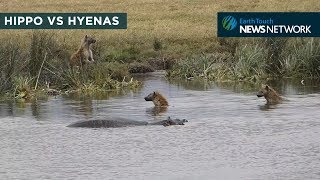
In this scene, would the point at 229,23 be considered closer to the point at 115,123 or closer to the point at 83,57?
the point at 83,57

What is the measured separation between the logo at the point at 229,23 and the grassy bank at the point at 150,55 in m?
0.58

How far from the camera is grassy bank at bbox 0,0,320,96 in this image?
29516 millimetres

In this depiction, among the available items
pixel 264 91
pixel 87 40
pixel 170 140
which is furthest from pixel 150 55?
pixel 170 140

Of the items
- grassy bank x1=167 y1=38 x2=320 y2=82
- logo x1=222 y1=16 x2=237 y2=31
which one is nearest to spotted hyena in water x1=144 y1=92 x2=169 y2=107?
grassy bank x1=167 y1=38 x2=320 y2=82

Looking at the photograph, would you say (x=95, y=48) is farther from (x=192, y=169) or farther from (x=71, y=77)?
(x=192, y=169)

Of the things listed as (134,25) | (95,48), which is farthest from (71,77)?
(134,25)

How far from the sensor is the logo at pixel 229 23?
40.9 meters

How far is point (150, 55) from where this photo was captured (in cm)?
4012

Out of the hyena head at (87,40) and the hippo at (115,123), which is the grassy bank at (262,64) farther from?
the hippo at (115,123)

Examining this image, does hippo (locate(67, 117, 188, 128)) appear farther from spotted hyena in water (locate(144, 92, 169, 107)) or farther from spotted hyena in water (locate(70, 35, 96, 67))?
spotted hyena in water (locate(70, 35, 96, 67))

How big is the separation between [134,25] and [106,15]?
4598 mm

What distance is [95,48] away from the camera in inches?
1272

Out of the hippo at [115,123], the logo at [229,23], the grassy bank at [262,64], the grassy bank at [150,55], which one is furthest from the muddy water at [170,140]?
the logo at [229,23]

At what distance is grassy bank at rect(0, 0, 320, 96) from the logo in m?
0.58
